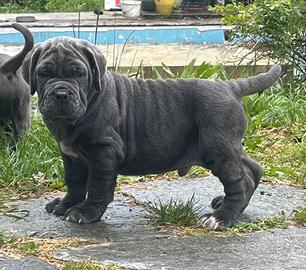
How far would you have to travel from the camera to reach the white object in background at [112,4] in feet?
67.8

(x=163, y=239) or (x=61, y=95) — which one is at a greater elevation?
(x=61, y=95)

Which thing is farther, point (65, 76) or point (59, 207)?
point (59, 207)

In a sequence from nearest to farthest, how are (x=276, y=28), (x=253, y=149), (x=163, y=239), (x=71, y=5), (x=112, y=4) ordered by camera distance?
(x=163, y=239)
(x=253, y=149)
(x=276, y=28)
(x=112, y=4)
(x=71, y=5)

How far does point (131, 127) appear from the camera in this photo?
198 inches

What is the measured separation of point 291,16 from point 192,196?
12.2ft

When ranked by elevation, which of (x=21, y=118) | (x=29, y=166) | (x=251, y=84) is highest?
(x=251, y=84)

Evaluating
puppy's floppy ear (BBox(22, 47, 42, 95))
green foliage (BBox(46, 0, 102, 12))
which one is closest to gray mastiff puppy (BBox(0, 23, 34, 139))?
puppy's floppy ear (BBox(22, 47, 42, 95))

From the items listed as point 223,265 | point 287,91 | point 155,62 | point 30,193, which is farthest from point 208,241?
point 155,62

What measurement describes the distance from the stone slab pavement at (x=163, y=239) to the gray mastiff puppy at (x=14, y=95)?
3.16ft

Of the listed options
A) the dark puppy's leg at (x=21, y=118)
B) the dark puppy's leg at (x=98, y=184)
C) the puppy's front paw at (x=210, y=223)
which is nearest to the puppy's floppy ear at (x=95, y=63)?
the dark puppy's leg at (x=98, y=184)

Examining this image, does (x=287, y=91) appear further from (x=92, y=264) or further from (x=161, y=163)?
(x=92, y=264)

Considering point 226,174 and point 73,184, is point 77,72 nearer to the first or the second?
point 73,184

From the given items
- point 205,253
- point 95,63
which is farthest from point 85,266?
point 95,63

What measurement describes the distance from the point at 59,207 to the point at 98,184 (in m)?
0.46
